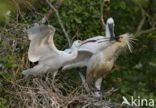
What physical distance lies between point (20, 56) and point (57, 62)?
32 cm

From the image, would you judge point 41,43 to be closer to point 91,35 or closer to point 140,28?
point 91,35

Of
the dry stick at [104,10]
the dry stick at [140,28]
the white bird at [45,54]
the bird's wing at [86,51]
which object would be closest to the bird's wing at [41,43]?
the white bird at [45,54]

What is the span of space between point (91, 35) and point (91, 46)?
1.50 feet

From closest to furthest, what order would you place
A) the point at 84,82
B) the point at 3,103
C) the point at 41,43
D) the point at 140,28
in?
the point at 3,103
the point at 41,43
the point at 84,82
the point at 140,28

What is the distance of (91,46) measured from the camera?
4.19m

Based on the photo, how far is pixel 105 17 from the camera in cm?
479

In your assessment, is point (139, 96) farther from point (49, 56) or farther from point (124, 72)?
point (49, 56)

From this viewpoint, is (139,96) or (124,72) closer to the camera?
(139,96)

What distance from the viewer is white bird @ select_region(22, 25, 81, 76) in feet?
13.3

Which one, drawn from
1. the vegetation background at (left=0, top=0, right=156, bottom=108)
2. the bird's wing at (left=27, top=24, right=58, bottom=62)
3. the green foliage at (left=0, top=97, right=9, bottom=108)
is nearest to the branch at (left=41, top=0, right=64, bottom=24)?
the vegetation background at (left=0, top=0, right=156, bottom=108)

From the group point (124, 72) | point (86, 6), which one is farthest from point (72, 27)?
point (124, 72)

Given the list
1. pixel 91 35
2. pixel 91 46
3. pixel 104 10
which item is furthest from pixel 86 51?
pixel 104 10

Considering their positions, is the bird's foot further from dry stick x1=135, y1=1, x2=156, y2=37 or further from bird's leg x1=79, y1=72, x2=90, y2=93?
dry stick x1=135, y1=1, x2=156, y2=37

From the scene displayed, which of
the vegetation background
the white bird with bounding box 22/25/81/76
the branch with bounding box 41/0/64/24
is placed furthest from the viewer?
the branch with bounding box 41/0/64/24
